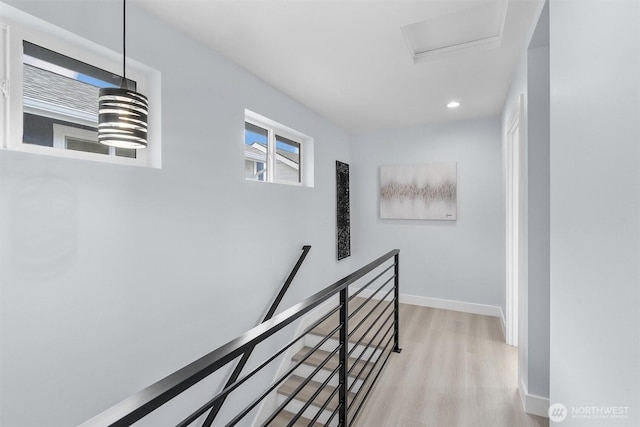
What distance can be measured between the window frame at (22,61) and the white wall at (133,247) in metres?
0.06

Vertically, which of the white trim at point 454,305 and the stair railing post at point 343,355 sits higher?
the stair railing post at point 343,355

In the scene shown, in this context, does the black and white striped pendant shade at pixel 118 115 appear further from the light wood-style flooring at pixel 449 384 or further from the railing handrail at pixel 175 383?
the light wood-style flooring at pixel 449 384

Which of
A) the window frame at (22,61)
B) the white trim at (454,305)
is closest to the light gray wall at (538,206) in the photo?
the white trim at (454,305)

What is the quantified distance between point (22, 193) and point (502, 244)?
164 inches

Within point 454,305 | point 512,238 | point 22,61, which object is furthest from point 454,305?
point 22,61

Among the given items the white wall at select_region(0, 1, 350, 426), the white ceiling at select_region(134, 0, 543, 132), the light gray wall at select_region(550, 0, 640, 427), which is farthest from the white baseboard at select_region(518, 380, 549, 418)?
the white ceiling at select_region(134, 0, 543, 132)

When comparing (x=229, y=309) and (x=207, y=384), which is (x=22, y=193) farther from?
(x=207, y=384)

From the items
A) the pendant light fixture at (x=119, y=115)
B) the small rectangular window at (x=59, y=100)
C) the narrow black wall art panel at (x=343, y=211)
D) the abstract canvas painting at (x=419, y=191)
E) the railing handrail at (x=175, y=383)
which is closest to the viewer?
the railing handrail at (x=175, y=383)

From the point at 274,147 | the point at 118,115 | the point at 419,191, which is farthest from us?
the point at 419,191

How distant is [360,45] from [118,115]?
1.54 meters

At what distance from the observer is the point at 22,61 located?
4.43 feet

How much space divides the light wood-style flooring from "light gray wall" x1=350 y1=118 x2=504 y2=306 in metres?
0.74

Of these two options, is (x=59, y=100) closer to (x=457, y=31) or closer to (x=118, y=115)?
(x=118, y=115)

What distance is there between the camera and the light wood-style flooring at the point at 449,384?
1.90 meters
